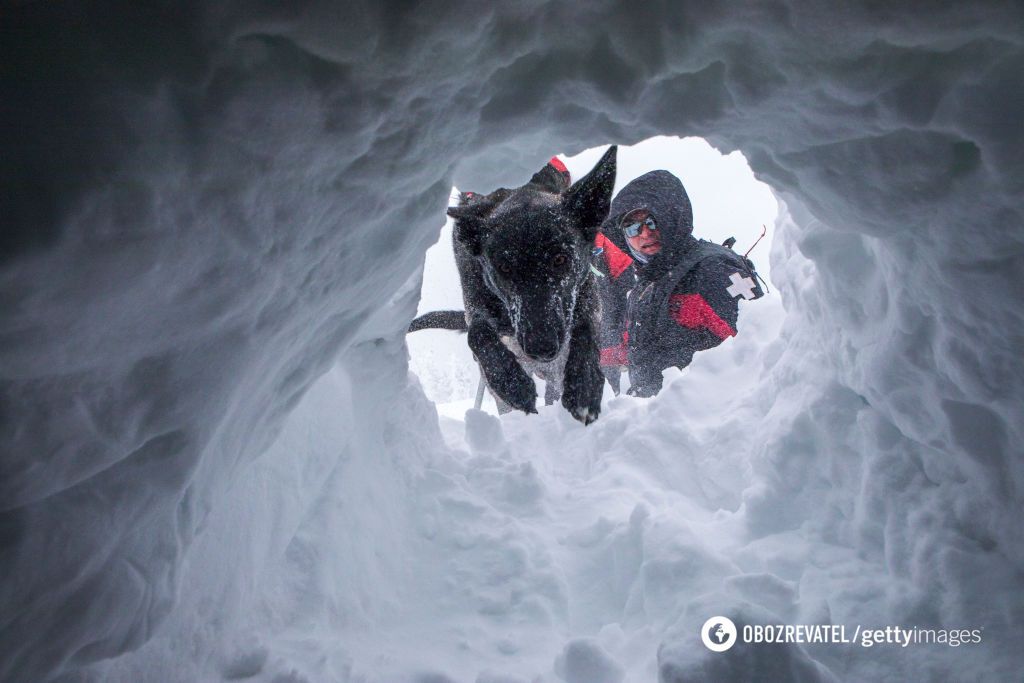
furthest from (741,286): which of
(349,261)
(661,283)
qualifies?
(349,261)

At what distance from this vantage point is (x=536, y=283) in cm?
302

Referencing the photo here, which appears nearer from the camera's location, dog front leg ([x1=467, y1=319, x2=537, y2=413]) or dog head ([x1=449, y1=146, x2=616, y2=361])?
dog head ([x1=449, y1=146, x2=616, y2=361])

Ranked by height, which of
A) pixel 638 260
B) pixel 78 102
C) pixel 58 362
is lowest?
pixel 58 362

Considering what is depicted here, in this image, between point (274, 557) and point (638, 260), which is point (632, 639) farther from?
point (638, 260)

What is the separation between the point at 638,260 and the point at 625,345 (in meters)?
1.13

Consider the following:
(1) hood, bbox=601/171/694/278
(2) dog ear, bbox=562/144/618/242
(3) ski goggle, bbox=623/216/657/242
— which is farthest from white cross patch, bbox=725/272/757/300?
(2) dog ear, bbox=562/144/618/242

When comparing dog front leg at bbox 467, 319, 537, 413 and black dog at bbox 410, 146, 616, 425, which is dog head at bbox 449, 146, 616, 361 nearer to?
black dog at bbox 410, 146, 616, 425

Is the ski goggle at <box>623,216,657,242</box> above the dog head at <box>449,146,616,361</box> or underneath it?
above

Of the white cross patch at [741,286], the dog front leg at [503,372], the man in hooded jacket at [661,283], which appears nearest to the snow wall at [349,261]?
the dog front leg at [503,372]

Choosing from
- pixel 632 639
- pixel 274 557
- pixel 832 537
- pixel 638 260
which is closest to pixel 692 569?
pixel 632 639

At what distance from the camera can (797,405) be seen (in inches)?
136

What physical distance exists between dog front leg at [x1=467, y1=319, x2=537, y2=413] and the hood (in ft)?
10.0

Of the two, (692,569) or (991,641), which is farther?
(692,569)
